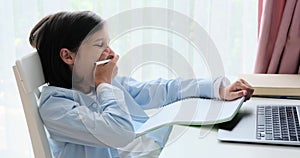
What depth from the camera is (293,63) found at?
157 cm

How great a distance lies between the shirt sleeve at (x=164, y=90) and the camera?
1.23 m

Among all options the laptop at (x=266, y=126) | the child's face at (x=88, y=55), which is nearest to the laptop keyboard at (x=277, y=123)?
the laptop at (x=266, y=126)

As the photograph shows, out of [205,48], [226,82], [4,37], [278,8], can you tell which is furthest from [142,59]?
[4,37]

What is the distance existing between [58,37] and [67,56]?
0.18 ft

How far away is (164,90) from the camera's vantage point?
4.09ft

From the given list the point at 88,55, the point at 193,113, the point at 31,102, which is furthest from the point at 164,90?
the point at 31,102

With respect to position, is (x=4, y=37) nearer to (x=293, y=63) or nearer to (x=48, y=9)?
(x=48, y=9)

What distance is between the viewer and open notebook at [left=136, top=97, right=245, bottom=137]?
1030 mm

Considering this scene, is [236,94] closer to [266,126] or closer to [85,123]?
[266,126]

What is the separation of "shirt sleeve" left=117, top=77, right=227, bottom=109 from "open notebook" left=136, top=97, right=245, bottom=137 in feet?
0.12

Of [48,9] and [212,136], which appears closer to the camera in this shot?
[212,136]

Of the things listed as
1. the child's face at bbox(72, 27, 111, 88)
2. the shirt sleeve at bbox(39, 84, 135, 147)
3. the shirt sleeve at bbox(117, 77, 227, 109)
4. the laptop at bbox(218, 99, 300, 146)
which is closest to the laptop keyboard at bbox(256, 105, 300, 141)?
the laptop at bbox(218, 99, 300, 146)

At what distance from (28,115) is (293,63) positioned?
41.0 inches

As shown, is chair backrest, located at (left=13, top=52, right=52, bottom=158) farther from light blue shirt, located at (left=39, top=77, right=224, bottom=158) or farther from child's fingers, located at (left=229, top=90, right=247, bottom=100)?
child's fingers, located at (left=229, top=90, right=247, bottom=100)
